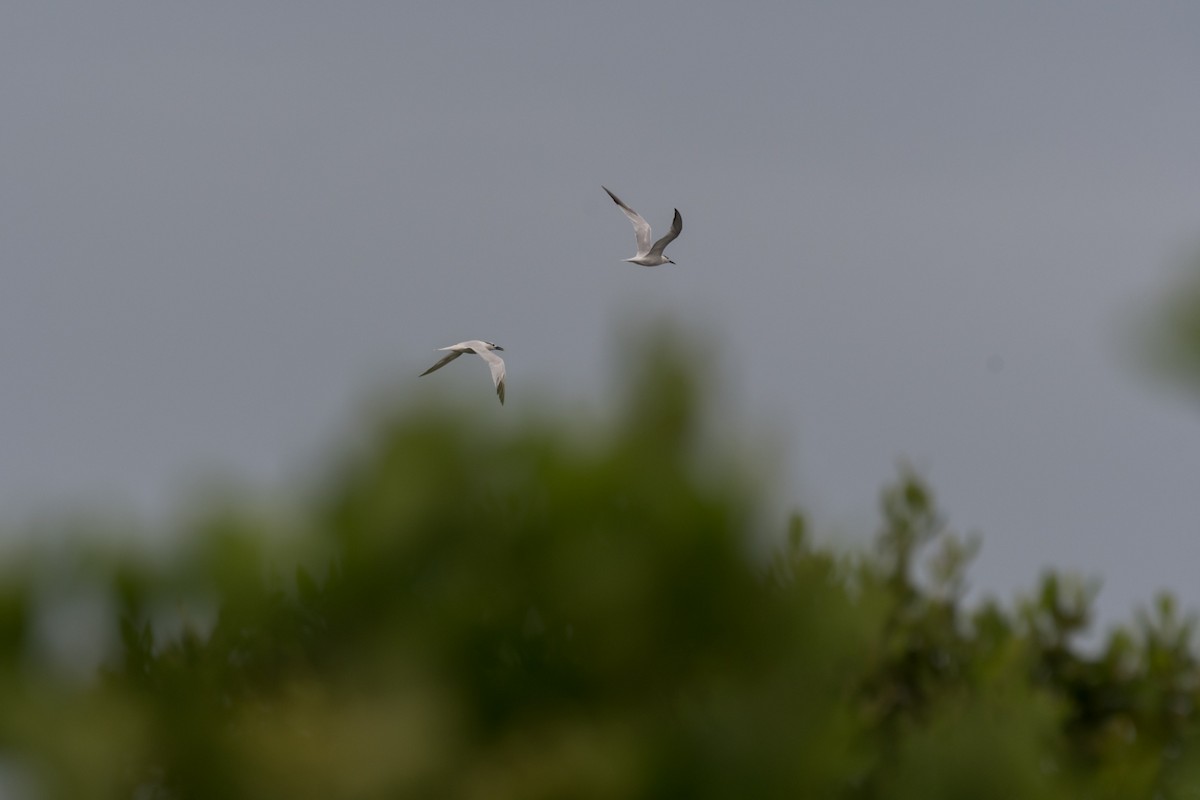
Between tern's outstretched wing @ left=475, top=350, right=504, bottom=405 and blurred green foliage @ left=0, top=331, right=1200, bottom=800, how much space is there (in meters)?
1.94

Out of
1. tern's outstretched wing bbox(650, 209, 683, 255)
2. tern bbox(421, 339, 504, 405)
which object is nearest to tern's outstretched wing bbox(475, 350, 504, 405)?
tern bbox(421, 339, 504, 405)

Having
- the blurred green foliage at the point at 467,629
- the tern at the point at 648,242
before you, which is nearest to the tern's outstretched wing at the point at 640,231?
the tern at the point at 648,242

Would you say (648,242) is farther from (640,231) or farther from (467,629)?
(467,629)

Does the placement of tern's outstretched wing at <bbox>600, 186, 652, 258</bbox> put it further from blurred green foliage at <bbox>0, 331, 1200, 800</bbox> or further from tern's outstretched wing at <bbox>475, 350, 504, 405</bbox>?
blurred green foliage at <bbox>0, 331, 1200, 800</bbox>

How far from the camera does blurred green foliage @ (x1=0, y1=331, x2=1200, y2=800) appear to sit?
6.70m

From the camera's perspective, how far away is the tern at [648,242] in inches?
430

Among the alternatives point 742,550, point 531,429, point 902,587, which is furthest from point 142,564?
point 902,587

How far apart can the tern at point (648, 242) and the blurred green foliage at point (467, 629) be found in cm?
366

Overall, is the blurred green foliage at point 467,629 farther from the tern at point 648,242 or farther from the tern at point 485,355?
the tern at point 648,242

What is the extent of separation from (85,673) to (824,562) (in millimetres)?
3310

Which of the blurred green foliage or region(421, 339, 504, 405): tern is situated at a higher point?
region(421, 339, 504, 405): tern

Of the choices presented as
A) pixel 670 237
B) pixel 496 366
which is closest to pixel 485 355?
pixel 496 366

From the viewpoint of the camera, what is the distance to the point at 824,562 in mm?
7586

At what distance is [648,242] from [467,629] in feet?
15.9
